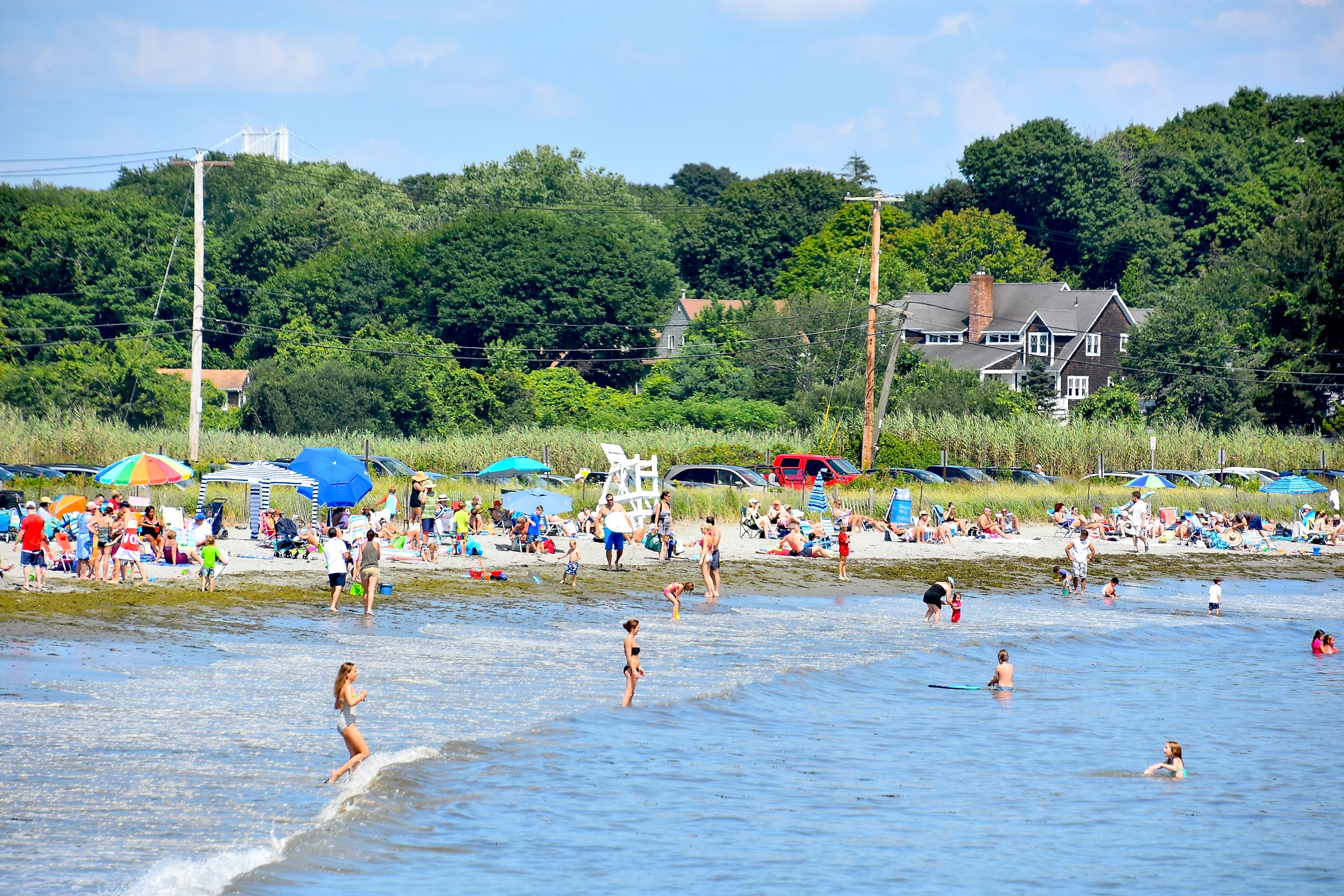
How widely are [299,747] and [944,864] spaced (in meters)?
6.46

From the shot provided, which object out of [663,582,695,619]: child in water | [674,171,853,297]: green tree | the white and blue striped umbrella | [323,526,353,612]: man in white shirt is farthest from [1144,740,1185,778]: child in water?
[674,171,853,297]: green tree

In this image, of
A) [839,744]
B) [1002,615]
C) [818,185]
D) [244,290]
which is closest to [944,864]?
[839,744]

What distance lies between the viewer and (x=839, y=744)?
52.6 ft

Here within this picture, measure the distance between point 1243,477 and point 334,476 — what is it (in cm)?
3207

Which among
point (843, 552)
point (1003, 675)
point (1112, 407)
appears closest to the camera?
point (1003, 675)

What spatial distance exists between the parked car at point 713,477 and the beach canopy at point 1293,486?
15.0 m

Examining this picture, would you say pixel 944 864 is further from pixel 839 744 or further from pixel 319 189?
pixel 319 189

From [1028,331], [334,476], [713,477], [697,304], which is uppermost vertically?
[697,304]

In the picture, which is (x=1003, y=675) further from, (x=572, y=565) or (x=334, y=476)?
(x=334, y=476)

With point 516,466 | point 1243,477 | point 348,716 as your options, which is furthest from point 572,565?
point 1243,477

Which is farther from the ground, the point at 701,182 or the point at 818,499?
the point at 701,182

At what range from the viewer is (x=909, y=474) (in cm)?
4334

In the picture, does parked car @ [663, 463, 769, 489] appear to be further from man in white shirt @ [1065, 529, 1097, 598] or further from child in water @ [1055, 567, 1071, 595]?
man in white shirt @ [1065, 529, 1097, 598]

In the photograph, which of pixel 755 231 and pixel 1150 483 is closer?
pixel 1150 483
